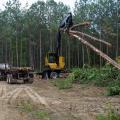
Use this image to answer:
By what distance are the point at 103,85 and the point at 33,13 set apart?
59.3 meters

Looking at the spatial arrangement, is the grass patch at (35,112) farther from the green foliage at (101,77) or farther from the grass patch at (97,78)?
the green foliage at (101,77)

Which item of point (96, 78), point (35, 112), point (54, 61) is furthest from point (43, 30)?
point (35, 112)

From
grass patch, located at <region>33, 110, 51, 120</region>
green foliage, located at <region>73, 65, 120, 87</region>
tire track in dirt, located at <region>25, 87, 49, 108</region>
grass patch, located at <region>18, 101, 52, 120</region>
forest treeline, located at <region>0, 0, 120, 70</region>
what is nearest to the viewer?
grass patch, located at <region>33, 110, 51, 120</region>

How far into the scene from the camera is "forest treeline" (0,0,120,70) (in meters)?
68.7

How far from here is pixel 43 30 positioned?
7706 cm

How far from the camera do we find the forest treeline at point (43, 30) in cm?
6869

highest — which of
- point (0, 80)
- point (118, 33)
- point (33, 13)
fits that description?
point (33, 13)

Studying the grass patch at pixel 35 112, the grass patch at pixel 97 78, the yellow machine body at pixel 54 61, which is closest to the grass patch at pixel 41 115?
the grass patch at pixel 35 112

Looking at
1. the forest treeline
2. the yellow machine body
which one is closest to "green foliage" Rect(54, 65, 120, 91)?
the yellow machine body

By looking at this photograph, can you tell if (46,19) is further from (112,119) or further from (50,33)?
(112,119)

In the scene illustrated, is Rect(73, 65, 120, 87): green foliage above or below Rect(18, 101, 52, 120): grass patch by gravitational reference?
above

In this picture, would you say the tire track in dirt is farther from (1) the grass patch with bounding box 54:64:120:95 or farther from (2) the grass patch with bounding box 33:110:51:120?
(1) the grass patch with bounding box 54:64:120:95

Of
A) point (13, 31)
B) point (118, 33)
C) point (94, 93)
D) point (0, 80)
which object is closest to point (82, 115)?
point (94, 93)

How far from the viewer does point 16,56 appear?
244 ft
